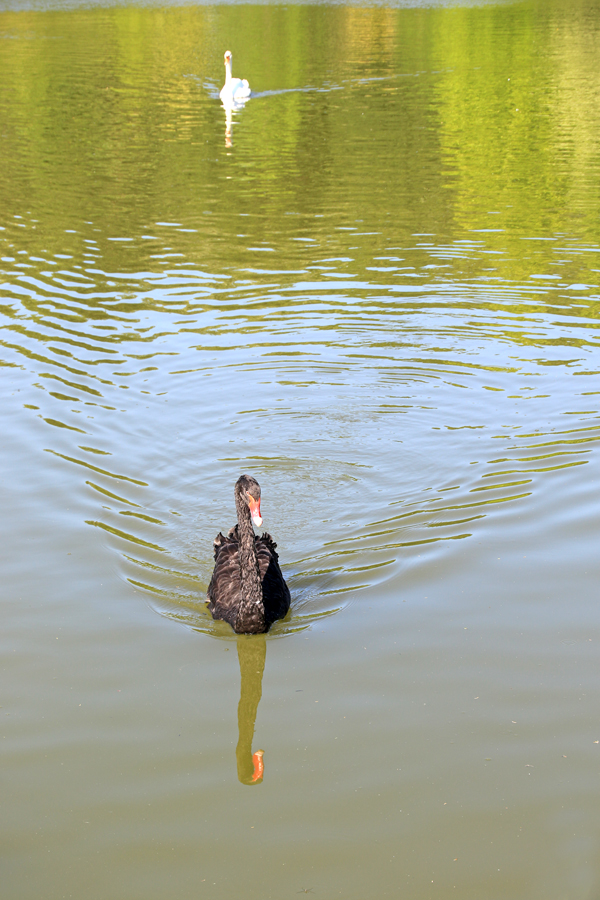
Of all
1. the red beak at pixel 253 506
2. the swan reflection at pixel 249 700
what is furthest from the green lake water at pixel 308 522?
the red beak at pixel 253 506

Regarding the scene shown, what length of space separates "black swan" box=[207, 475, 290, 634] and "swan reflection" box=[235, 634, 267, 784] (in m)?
0.10

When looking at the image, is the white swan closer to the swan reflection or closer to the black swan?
the black swan

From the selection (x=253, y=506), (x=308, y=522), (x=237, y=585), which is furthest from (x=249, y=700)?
(x=308, y=522)

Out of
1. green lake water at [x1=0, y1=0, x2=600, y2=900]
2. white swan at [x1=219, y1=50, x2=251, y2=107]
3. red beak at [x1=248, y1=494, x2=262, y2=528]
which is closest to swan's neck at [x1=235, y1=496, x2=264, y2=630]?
red beak at [x1=248, y1=494, x2=262, y2=528]

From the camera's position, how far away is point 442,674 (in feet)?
19.1

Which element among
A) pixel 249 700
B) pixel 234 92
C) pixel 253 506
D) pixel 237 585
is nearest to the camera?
pixel 249 700

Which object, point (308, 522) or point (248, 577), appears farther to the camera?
point (308, 522)

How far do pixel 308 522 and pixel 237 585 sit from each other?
5.05ft

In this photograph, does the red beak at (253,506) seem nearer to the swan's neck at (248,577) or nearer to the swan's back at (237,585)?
the swan's neck at (248,577)

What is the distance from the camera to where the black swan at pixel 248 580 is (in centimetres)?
624

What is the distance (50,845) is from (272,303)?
9.30m

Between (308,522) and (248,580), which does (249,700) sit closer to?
(248,580)

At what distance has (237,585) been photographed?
21.5 ft

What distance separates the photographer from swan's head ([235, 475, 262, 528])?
6204mm
